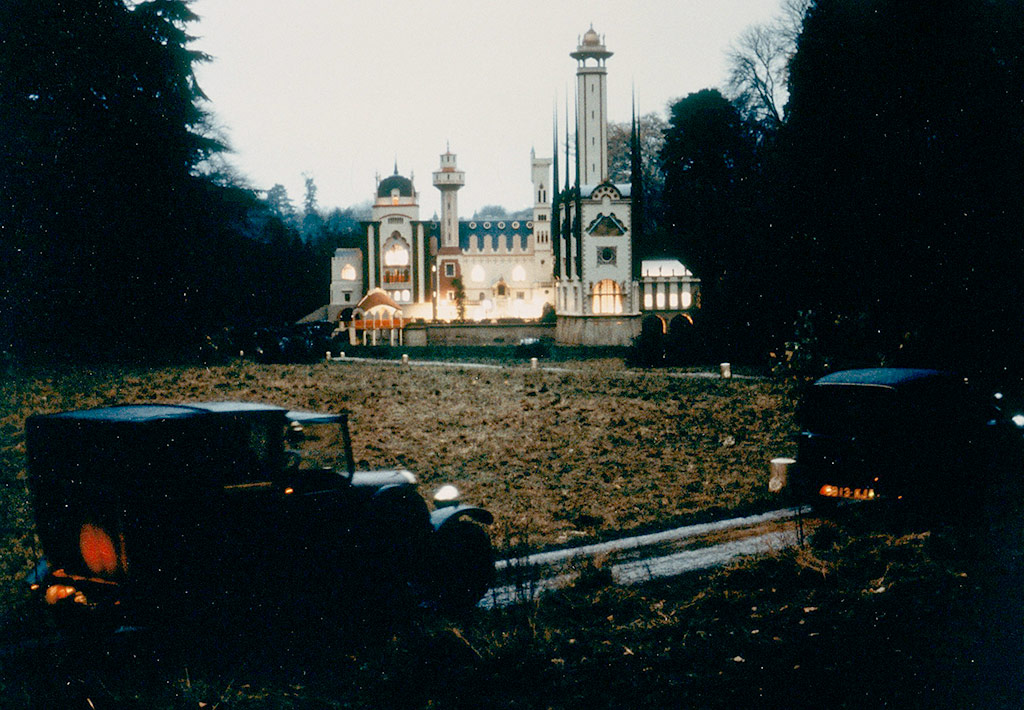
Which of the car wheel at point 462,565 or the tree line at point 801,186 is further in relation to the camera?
the tree line at point 801,186

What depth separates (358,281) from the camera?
2803 inches

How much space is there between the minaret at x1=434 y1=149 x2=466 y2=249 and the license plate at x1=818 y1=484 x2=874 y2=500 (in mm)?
63378

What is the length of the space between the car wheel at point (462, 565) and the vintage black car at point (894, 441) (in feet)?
17.3

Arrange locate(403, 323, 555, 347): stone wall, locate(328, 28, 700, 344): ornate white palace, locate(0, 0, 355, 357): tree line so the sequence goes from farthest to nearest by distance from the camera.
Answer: locate(328, 28, 700, 344): ornate white palace, locate(403, 323, 555, 347): stone wall, locate(0, 0, 355, 357): tree line

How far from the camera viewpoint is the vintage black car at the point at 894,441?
9930 mm

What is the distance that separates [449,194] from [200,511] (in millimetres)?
69254

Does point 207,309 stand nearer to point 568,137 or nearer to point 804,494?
point 804,494

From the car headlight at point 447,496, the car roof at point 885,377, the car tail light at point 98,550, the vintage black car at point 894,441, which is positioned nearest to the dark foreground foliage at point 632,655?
the car tail light at point 98,550

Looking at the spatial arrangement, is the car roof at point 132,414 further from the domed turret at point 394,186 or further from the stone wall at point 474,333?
the domed turret at point 394,186

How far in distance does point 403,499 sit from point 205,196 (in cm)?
1861

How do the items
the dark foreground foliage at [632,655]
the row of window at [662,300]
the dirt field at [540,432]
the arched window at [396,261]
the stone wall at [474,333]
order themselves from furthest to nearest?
1. the arched window at [396,261]
2. the row of window at [662,300]
3. the stone wall at [474,333]
4. the dirt field at [540,432]
5. the dark foreground foliage at [632,655]

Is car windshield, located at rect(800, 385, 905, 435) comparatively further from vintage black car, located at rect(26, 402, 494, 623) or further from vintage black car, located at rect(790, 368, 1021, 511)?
vintage black car, located at rect(26, 402, 494, 623)

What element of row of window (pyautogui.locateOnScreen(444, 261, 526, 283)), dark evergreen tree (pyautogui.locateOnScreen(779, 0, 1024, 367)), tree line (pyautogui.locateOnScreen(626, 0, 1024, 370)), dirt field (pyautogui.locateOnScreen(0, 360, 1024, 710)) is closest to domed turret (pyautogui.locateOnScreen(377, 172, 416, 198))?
row of window (pyautogui.locateOnScreen(444, 261, 526, 283))

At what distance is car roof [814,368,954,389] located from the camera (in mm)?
10164
